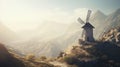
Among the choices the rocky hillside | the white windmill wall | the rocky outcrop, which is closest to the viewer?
the rocky hillside

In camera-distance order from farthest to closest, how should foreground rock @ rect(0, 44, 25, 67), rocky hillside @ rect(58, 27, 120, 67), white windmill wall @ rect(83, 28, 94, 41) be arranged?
white windmill wall @ rect(83, 28, 94, 41) → rocky hillside @ rect(58, 27, 120, 67) → foreground rock @ rect(0, 44, 25, 67)

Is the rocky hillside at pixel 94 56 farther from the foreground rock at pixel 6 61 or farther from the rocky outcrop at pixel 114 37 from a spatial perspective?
the rocky outcrop at pixel 114 37

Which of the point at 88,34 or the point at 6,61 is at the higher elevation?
the point at 88,34

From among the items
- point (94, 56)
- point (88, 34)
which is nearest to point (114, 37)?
point (88, 34)

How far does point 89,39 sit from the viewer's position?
98.2 meters

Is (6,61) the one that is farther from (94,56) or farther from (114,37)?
(114,37)

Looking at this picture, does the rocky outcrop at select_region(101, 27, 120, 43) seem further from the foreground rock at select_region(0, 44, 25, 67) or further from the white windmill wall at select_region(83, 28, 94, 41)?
the foreground rock at select_region(0, 44, 25, 67)

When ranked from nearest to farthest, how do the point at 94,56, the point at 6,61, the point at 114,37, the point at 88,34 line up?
the point at 6,61
the point at 94,56
the point at 88,34
the point at 114,37

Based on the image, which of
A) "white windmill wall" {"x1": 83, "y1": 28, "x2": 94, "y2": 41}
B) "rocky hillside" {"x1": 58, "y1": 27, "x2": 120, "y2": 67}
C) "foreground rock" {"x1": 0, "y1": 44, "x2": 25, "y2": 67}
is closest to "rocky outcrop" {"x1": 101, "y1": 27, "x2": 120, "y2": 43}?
"white windmill wall" {"x1": 83, "y1": 28, "x2": 94, "y2": 41}

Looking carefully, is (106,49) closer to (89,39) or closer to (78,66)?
(89,39)

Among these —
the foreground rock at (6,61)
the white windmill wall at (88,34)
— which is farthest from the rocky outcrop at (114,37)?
the foreground rock at (6,61)

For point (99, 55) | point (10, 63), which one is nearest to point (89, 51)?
point (99, 55)

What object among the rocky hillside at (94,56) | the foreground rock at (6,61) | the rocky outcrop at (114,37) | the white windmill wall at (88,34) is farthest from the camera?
the rocky outcrop at (114,37)

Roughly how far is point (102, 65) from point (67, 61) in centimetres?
1247
